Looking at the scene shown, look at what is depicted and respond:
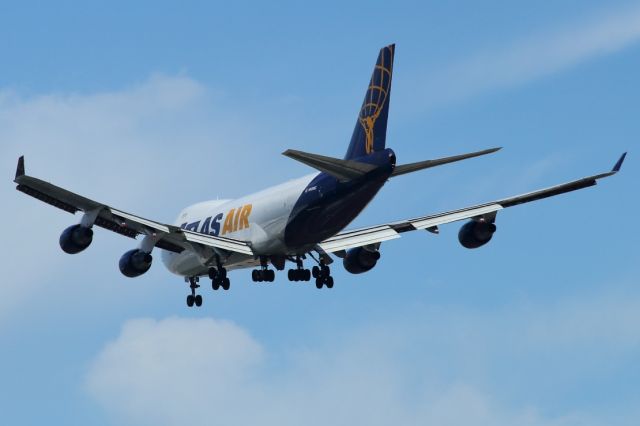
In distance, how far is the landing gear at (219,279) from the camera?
56.7 m

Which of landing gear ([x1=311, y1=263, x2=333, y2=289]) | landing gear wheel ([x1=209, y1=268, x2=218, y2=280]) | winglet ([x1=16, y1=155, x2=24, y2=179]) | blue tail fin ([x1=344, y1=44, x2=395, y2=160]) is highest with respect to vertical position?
blue tail fin ([x1=344, y1=44, x2=395, y2=160])

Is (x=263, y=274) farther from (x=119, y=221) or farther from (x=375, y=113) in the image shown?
(x=375, y=113)

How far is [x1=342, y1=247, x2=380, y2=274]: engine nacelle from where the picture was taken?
193 feet

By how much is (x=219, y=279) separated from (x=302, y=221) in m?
5.28

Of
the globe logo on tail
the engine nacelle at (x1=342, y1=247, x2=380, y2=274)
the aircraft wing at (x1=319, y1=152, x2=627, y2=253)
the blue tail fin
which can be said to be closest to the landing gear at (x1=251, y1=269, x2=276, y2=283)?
the aircraft wing at (x1=319, y1=152, x2=627, y2=253)

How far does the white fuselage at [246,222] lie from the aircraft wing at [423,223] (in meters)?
2.82

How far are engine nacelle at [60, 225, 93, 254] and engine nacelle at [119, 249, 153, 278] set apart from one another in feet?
10.5

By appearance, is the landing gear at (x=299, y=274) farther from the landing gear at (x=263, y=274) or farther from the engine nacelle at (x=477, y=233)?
the engine nacelle at (x=477, y=233)

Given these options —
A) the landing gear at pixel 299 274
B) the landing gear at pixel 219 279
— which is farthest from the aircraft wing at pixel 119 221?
the landing gear at pixel 299 274

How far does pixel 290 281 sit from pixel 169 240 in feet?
17.6

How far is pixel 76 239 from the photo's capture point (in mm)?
51469

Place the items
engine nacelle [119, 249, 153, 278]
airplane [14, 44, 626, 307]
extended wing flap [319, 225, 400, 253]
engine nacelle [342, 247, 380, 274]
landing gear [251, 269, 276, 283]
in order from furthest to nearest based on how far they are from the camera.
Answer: engine nacelle [342, 247, 380, 274], extended wing flap [319, 225, 400, 253], landing gear [251, 269, 276, 283], engine nacelle [119, 249, 153, 278], airplane [14, 44, 626, 307]

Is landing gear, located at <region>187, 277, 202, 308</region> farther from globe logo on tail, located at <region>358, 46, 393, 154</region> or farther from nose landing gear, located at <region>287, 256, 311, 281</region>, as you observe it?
globe logo on tail, located at <region>358, 46, 393, 154</region>

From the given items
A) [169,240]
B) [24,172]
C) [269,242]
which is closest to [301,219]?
[269,242]
